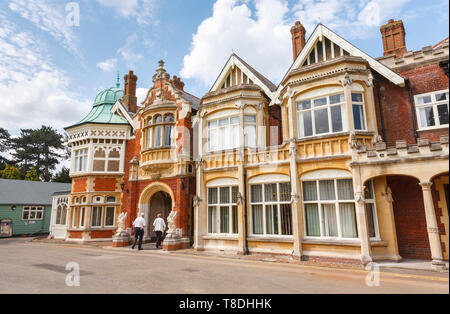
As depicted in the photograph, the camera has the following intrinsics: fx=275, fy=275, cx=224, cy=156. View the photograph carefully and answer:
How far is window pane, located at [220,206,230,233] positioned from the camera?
14.6 meters

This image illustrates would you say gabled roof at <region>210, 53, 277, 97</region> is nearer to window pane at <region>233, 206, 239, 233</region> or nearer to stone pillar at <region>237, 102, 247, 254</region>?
stone pillar at <region>237, 102, 247, 254</region>

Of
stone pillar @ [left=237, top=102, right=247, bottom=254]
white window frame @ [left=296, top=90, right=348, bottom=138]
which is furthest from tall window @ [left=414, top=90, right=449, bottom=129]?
stone pillar @ [left=237, top=102, right=247, bottom=254]

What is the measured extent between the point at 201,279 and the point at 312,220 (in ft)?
20.3

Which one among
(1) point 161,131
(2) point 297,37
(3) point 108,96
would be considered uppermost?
(3) point 108,96

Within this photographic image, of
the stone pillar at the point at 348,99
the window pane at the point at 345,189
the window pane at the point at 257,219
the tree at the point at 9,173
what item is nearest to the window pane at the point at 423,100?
the stone pillar at the point at 348,99

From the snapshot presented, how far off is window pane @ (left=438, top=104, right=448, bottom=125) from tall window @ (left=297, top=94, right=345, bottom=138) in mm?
3868

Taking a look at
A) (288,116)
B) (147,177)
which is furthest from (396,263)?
(147,177)

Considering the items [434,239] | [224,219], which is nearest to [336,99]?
[434,239]

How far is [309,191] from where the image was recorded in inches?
492

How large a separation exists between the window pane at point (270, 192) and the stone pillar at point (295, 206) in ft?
3.89

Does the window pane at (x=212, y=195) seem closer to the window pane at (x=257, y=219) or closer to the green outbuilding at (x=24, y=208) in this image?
the window pane at (x=257, y=219)

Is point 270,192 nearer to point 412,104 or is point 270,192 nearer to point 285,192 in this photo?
point 285,192
